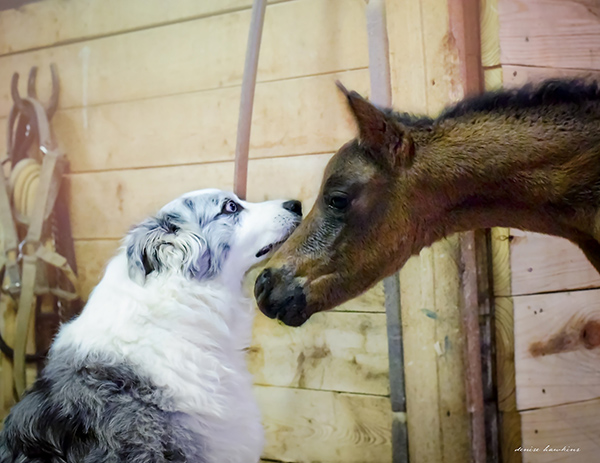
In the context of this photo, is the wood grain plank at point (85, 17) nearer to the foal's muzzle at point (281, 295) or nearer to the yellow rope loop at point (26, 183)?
the yellow rope loop at point (26, 183)

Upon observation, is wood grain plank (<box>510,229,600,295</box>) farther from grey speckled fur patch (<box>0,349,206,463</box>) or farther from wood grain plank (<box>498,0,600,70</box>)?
grey speckled fur patch (<box>0,349,206,463</box>)

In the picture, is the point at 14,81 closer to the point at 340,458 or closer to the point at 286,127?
the point at 286,127

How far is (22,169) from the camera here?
1966 millimetres

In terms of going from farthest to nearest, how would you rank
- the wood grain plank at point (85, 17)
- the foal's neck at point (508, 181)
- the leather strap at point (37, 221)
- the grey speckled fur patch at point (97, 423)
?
the leather strap at point (37, 221) → the wood grain plank at point (85, 17) → the grey speckled fur patch at point (97, 423) → the foal's neck at point (508, 181)

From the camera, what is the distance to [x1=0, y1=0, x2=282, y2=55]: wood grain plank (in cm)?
179

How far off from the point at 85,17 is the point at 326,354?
5.00 ft

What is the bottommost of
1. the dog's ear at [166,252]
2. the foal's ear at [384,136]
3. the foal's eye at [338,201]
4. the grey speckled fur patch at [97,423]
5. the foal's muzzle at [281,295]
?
the grey speckled fur patch at [97,423]

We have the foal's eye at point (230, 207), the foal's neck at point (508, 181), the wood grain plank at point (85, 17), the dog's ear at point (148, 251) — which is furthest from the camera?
the wood grain plank at point (85, 17)

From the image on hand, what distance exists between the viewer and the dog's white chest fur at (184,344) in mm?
1222

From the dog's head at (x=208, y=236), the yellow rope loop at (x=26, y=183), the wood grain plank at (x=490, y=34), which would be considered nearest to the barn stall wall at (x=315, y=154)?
the wood grain plank at (x=490, y=34)

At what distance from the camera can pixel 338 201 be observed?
3.84 feet

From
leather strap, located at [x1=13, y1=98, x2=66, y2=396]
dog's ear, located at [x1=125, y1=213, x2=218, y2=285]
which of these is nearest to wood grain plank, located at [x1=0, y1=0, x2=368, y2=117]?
leather strap, located at [x1=13, y1=98, x2=66, y2=396]

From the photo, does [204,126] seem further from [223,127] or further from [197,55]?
[197,55]

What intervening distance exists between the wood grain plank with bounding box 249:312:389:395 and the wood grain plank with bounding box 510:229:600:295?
43 centimetres
